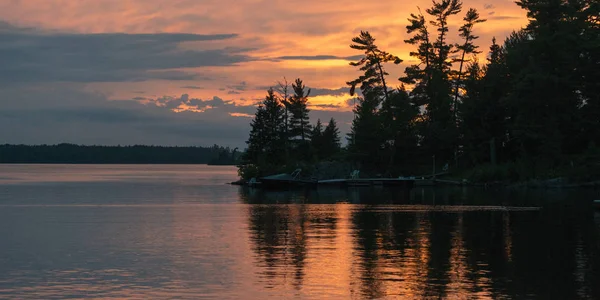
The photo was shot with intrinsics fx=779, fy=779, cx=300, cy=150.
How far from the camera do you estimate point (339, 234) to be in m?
40.2

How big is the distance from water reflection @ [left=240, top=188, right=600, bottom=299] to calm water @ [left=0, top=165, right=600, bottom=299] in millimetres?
52

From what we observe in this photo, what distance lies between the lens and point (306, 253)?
107 ft

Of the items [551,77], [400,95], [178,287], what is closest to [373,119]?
[400,95]

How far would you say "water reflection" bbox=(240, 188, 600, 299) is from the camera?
24438 mm

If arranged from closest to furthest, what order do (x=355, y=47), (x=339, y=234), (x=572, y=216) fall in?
(x=339, y=234)
(x=572, y=216)
(x=355, y=47)

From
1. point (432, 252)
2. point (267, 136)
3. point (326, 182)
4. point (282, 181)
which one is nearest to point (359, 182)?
point (326, 182)

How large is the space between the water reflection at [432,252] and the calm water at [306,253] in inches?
2.0

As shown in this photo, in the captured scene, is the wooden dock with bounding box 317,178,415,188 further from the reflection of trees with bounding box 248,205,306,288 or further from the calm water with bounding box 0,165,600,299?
the reflection of trees with bounding box 248,205,306,288

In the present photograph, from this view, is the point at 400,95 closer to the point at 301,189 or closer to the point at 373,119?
the point at 373,119

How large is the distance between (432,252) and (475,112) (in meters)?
70.7

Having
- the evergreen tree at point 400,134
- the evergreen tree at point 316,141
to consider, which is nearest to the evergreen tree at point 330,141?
the evergreen tree at point 316,141

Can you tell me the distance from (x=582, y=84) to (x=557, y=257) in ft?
217

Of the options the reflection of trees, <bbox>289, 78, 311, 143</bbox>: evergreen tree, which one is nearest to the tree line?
<bbox>289, 78, 311, 143</bbox>: evergreen tree

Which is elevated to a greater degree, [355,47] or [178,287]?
[355,47]
